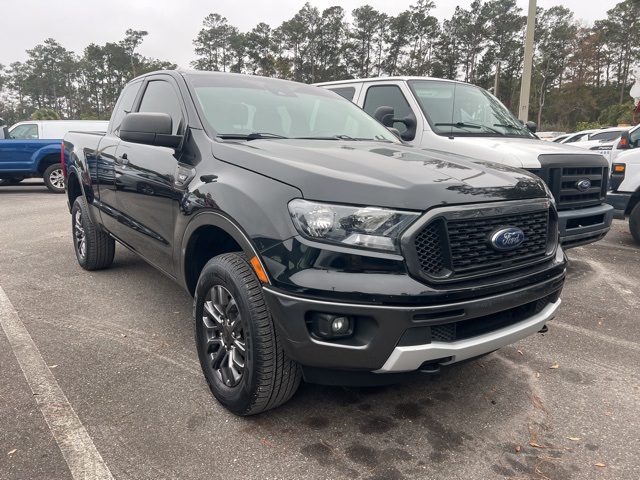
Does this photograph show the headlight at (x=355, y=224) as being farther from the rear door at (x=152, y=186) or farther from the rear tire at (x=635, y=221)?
the rear tire at (x=635, y=221)

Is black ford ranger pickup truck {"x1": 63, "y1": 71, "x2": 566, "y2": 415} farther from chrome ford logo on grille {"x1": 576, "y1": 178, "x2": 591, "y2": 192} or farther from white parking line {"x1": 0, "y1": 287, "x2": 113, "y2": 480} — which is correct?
chrome ford logo on grille {"x1": 576, "y1": 178, "x2": 591, "y2": 192}

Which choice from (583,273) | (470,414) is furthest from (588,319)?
(470,414)

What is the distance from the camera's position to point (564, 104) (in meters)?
55.1

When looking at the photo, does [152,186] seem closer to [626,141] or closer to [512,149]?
[512,149]

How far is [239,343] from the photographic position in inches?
97.2

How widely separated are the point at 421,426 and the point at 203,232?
1544mm

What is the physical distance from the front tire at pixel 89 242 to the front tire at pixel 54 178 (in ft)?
25.7

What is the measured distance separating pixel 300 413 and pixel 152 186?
175 cm

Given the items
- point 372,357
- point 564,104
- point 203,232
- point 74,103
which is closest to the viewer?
point 372,357

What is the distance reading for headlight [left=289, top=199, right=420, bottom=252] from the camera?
2.09m

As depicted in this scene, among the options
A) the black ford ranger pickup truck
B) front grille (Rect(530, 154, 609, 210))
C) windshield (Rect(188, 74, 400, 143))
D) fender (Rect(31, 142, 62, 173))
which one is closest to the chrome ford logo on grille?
front grille (Rect(530, 154, 609, 210))

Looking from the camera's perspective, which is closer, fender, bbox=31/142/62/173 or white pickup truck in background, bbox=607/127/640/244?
white pickup truck in background, bbox=607/127/640/244

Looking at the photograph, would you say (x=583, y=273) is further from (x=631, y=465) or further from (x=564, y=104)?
(x=564, y=104)

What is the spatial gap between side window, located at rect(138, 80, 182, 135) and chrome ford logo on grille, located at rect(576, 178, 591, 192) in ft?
12.1
